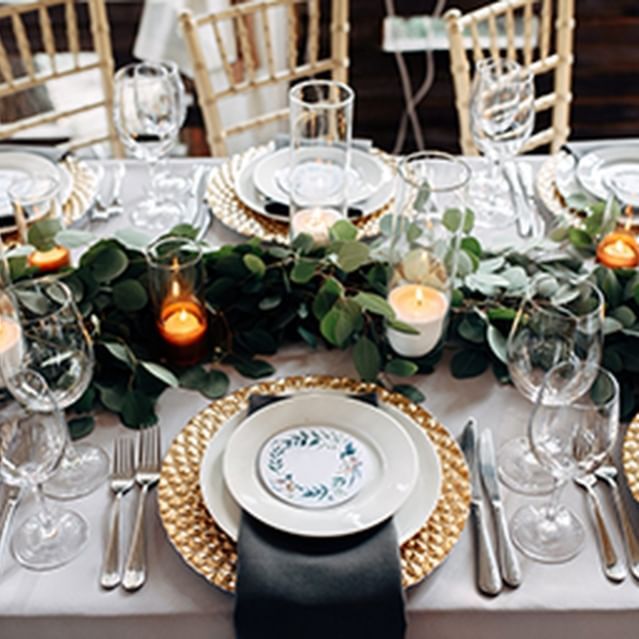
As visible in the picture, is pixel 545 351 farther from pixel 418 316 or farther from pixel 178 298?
pixel 178 298

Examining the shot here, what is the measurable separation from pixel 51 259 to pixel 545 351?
721mm

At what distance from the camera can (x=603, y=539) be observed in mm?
1072

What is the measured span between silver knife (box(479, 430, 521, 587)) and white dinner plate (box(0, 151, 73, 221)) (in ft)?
2.82

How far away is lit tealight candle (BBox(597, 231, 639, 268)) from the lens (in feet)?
4.75

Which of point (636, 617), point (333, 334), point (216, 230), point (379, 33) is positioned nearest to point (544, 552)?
point (636, 617)

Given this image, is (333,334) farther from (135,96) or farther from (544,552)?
(135,96)

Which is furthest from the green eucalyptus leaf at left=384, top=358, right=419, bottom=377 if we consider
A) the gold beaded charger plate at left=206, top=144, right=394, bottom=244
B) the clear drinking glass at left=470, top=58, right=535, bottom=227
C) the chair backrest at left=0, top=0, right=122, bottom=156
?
the chair backrest at left=0, top=0, right=122, bottom=156

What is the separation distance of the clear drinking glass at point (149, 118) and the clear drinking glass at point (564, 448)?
0.79 meters

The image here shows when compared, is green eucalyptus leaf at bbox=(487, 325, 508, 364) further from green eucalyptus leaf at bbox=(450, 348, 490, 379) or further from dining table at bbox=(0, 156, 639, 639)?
dining table at bbox=(0, 156, 639, 639)

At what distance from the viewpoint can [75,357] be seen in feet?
3.76

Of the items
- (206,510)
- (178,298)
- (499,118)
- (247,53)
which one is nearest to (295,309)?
(178,298)

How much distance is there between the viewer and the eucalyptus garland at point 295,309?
1249mm

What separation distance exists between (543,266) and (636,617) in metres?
0.55

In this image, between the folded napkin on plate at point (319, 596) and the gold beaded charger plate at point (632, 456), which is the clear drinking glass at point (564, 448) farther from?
the folded napkin on plate at point (319, 596)
